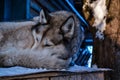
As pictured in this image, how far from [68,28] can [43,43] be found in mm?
184

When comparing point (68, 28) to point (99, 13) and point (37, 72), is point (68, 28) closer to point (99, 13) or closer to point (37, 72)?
point (37, 72)

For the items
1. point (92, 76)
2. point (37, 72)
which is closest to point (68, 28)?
point (92, 76)

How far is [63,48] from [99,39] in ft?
5.24

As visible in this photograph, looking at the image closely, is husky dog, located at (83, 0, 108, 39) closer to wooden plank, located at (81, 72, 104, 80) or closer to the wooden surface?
wooden plank, located at (81, 72, 104, 80)

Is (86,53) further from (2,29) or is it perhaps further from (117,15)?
(2,29)

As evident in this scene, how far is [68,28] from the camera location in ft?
5.64

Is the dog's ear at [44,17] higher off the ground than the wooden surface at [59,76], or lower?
higher

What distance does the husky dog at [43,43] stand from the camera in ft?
5.37

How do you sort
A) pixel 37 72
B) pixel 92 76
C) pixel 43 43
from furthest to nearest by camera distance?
pixel 92 76, pixel 43 43, pixel 37 72

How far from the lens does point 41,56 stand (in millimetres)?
1622

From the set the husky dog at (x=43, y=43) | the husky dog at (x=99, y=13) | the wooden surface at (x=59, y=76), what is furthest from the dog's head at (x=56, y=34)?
the husky dog at (x=99, y=13)

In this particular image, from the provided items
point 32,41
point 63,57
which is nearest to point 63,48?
point 63,57

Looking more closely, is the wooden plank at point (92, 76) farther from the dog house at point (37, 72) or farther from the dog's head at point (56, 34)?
the dog's head at point (56, 34)

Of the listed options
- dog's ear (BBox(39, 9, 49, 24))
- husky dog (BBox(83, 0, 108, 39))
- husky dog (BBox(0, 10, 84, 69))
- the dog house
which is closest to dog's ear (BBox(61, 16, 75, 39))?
husky dog (BBox(0, 10, 84, 69))
